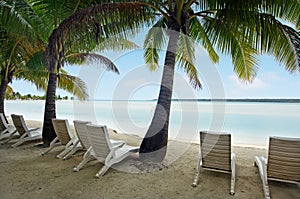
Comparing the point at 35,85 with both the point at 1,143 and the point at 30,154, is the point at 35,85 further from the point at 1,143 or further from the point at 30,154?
the point at 30,154

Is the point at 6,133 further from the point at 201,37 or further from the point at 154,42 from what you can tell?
the point at 201,37

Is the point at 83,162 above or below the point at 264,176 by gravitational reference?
below

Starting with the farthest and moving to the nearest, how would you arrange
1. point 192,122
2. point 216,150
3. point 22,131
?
point 192,122 < point 22,131 < point 216,150

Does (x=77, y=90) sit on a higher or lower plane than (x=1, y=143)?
higher

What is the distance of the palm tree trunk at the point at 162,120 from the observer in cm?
441

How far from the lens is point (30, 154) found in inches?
207

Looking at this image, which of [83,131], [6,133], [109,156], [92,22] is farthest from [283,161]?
[6,133]

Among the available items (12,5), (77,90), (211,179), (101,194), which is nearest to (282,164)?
(211,179)

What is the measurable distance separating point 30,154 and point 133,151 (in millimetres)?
2644

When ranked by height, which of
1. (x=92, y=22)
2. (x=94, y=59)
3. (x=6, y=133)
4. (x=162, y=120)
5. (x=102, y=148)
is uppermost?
(x=92, y=22)

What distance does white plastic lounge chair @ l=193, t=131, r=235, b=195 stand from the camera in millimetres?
3445

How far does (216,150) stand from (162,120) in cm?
132

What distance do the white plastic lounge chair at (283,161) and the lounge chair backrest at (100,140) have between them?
8.90 feet

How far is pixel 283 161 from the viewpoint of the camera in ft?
10.5
